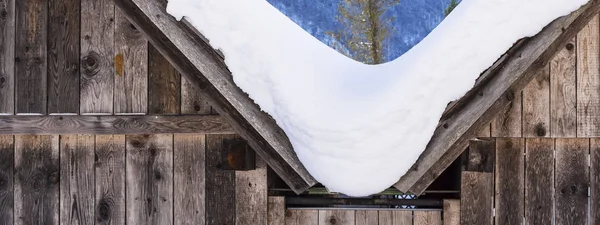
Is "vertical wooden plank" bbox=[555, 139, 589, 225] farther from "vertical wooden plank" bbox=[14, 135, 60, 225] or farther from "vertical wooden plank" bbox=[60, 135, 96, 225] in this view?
"vertical wooden plank" bbox=[14, 135, 60, 225]

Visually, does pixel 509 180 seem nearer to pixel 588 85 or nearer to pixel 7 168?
pixel 588 85

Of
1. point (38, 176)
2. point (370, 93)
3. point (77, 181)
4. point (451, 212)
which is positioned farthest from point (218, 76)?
point (451, 212)

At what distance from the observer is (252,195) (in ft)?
12.2

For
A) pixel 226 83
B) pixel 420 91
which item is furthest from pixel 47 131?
pixel 420 91

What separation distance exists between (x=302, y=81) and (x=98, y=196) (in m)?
1.64

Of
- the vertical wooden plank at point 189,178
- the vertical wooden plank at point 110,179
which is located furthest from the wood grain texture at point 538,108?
the vertical wooden plank at point 110,179

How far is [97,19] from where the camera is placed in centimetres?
373

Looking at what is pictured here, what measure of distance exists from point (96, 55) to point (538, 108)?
2.83 meters

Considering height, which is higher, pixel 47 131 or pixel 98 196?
pixel 47 131

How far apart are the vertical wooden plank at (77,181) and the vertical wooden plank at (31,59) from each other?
0.30 meters

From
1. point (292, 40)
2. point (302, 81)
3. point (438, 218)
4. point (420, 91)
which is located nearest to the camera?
point (420, 91)

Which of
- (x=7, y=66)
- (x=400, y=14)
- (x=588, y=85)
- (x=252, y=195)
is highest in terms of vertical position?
(x=400, y=14)

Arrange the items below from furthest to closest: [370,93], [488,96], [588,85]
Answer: [588,85] → [370,93] → [488,96]

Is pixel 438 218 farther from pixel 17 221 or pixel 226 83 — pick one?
pixel 17 221
